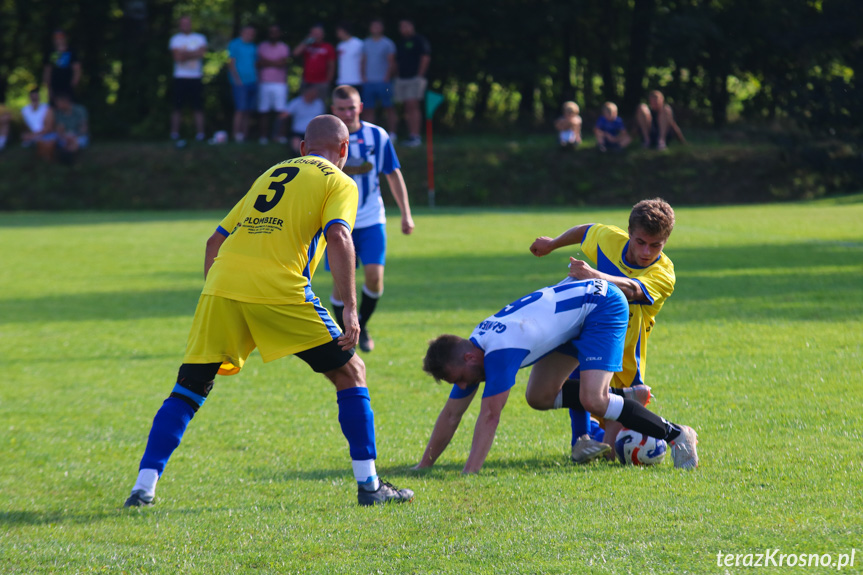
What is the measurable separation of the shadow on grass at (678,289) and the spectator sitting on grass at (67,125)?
16.0m

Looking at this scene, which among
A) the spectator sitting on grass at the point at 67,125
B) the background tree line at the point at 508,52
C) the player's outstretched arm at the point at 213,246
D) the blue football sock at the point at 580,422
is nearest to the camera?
the player's outstretched arm at the point at 213,246

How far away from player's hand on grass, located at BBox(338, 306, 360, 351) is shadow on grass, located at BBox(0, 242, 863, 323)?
5.50 meters

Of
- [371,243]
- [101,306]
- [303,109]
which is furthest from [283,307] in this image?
[303,109]

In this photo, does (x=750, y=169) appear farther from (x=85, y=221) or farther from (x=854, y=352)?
(x=854, y=352)

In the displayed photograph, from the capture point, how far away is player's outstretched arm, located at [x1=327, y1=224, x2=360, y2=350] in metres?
4.57

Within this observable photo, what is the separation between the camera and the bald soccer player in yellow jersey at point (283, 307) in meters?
4.67

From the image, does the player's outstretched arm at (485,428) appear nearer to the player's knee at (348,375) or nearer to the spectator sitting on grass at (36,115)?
the player's knee at (348,375)

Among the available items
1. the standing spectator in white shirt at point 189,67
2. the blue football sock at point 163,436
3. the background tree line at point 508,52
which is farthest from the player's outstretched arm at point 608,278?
the background tree line at point 508,52

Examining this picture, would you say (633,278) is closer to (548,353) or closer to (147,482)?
(548,353)

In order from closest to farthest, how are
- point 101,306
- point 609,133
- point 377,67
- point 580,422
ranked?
point 580,422, point 101,306, point 377,67, point 609,133

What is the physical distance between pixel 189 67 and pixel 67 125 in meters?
4.31

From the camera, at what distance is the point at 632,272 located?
215 inches

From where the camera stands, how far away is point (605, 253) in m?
5.57

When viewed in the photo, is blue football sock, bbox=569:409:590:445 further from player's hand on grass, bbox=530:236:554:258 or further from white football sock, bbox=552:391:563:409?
player's hand on grass, bbox=530:236:554:258
